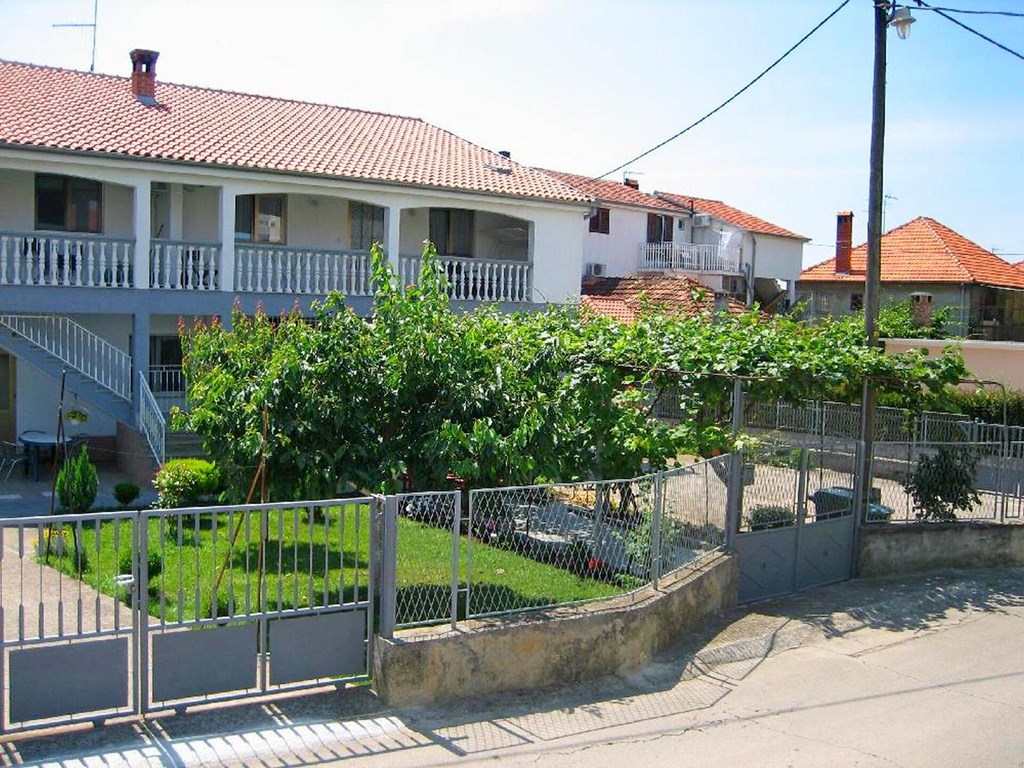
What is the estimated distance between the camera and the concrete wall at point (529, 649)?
7402 millimetres

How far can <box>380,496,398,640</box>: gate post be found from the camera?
7383 millimetres

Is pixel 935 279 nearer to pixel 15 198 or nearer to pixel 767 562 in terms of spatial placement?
pixel 767 562

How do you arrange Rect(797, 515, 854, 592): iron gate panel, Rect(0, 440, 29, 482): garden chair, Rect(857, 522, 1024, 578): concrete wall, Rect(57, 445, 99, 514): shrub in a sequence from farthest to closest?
Result: Rect(0, 440, 29, 482): garden chair, Rect(857, 522, 1024, 578): concrete wall, Rect(57, 445, 99, 514): shrub, Rect(797, 515, 854, 592): iron gate panel

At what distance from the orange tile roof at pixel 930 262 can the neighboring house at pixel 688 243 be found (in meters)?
1.65

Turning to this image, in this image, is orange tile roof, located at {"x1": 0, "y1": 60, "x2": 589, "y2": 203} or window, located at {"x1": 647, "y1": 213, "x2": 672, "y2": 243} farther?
window, located at {"x1": 647, "y1": 213, "x2": 672, "y2": 243}

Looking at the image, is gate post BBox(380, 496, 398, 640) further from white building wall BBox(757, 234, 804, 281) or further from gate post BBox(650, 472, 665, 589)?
white building wall BBox(757, 234, 804, 281)

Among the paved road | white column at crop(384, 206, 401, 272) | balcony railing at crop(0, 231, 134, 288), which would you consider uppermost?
→ white column at crop(384, 206, 401, 272)

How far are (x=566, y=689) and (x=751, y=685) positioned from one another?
1624 mm

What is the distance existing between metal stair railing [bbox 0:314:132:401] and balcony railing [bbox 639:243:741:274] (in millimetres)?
19395

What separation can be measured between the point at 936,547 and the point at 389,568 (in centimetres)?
841

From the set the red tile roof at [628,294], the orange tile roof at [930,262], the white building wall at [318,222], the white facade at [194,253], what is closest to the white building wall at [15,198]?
the white facade at [194,253]

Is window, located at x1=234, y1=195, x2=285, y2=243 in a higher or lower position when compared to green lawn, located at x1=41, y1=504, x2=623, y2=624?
higher

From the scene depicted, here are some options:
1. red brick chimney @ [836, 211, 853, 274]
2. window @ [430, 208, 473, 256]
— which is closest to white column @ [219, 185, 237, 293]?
window @ [430, 208, 473, 256]

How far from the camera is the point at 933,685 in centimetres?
879
